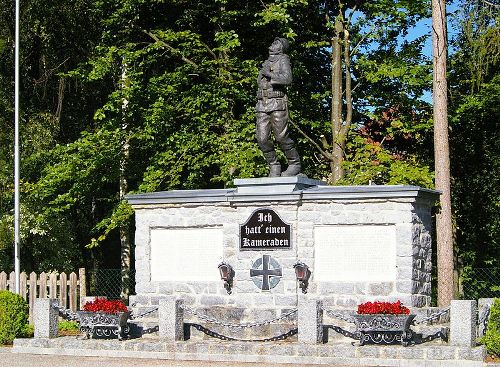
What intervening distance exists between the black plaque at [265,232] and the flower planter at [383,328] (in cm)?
301

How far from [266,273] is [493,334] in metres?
4.81

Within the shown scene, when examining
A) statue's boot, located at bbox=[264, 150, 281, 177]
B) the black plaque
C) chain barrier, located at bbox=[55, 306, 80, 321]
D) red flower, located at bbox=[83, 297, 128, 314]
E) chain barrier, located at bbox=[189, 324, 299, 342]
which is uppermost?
statue's boot, located at bbox=[264, 150, 281, 177]

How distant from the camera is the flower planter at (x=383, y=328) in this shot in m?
16.7

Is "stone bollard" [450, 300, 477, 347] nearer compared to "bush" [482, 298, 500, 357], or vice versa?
"stone bollard" [450, 300, 477, 347]

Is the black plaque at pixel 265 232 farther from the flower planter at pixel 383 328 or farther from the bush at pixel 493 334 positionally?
the bush at pixel 493 334

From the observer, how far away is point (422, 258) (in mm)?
19219

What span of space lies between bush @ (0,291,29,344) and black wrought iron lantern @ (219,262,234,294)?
→ 4.21m

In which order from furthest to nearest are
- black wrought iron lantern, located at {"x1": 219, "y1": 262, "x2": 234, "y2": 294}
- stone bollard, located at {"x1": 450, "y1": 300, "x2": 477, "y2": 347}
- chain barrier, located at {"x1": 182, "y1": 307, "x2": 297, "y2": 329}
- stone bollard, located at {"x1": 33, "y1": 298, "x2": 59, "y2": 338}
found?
black wrought iron lantern, located at {"x1": 219, "y1": 262, "x2": 234, "y2": 294} → stone bollard, located at {"x1": 33, "y1": 298, "x2": 59, "y2": 338} → chain barrier, located at {"x1": 182, "y1": 307, "x2": 297, "y2": 329} → stone bollard, located at {"x1": 450, "y1": 300, "x2": 477, "y2": 347}

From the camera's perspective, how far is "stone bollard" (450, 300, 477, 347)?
1650 centimetres

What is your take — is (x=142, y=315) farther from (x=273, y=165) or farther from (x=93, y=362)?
(x=273, y=165)

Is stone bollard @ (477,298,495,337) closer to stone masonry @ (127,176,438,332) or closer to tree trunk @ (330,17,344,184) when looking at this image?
stone masonry @ (127,176,438,332)

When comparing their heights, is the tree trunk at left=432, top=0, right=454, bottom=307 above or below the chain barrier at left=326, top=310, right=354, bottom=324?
above

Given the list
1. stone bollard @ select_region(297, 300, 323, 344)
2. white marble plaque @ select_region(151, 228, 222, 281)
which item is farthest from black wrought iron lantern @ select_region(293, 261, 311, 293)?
white marble plaque @ select_region(151, 228, 222, 281)

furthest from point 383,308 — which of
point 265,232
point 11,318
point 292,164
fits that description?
point 11,318
